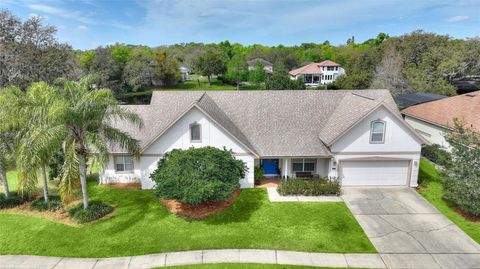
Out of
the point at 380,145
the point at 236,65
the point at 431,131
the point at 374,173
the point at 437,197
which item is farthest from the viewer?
the point at 236,65

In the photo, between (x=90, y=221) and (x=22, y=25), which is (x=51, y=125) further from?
(x=22, y=25)

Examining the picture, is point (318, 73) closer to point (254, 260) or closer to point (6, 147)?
point (254, 260)

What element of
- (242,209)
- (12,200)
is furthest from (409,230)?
(12,200)

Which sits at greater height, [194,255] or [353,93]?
[353,93]

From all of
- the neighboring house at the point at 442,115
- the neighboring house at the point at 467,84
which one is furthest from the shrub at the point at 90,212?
the neighboring house at the point at 467,84

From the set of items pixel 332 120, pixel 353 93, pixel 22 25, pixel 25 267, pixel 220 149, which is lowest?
pixel 25 267

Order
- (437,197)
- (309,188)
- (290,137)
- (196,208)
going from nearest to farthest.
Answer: (196,208)
(437,197)
(309,188)
(290,137)

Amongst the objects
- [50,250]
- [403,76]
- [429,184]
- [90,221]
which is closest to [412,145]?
[429,184]
